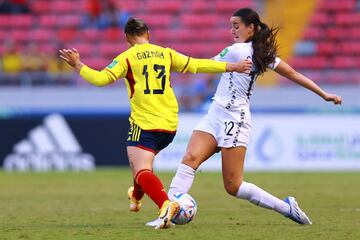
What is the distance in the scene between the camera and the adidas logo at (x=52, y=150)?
63.2ft

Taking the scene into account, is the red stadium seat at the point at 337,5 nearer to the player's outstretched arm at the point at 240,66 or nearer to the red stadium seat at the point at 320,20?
the red stadium seat at the point at 320,20

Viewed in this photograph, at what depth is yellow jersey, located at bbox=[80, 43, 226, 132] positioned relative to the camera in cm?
871

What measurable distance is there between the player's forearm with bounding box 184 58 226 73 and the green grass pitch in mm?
1517

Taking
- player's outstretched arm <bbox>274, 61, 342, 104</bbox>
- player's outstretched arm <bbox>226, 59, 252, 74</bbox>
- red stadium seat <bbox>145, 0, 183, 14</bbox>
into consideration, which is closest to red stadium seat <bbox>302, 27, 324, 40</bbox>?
red stadium seat <bbox>145, 0, 183, 14</bbox>

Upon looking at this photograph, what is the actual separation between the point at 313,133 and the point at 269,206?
33.5 ft

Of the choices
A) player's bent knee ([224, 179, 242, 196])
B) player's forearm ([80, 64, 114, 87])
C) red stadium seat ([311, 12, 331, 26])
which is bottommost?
player's bent knee ([224, 179, 242, 196])

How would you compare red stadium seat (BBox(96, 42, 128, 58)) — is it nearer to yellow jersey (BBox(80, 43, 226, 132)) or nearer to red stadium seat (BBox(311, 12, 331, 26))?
red stadium seat (BBox(311, 12, 331, 26))

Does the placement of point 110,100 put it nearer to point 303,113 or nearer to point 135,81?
point 303,113

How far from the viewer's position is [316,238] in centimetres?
799

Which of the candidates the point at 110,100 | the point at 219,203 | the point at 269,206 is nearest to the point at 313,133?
the point at 110,100

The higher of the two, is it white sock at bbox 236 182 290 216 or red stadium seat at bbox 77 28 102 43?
red stadium seat at bbox 77 28 102 43

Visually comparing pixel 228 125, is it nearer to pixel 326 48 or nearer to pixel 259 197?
pixel 259 197

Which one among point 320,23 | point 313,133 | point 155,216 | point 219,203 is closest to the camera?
point 155,216

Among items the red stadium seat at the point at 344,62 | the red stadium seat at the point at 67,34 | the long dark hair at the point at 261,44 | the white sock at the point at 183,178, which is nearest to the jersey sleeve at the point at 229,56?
the long dark hair at the point at 261,44
